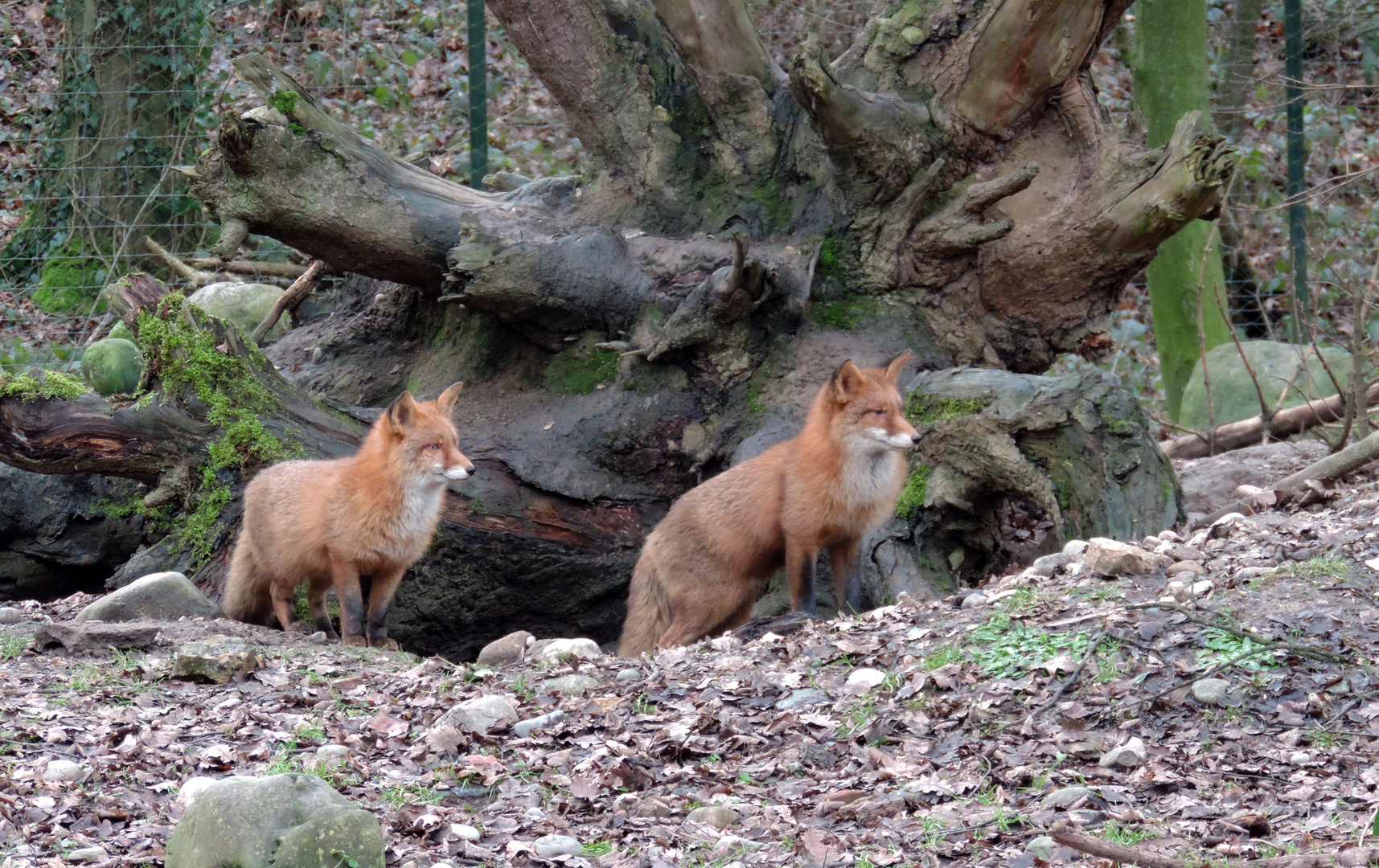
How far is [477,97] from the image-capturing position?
10625mm

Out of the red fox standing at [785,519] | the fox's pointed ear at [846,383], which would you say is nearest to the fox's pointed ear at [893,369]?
the red fox standing at [785,519]

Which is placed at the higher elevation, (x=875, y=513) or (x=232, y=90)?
(x=232, y=90)

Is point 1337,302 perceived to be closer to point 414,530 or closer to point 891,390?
point 891,390

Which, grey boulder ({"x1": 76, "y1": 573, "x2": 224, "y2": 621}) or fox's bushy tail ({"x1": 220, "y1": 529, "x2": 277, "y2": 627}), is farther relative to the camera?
fox's bushy tail ({"x1": 220, "y1": 529, "x2": 277, "y2": 627})

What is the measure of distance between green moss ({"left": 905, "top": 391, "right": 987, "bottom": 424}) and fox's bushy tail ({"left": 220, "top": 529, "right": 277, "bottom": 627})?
359 centimetres

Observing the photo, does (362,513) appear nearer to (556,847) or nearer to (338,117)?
(556,847)

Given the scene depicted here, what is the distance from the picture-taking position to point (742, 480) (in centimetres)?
626

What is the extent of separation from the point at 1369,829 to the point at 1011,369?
17.3ft

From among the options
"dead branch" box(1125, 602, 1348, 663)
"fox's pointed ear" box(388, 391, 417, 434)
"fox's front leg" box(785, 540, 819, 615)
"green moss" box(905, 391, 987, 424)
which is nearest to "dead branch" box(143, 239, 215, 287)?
"fox's pointed ear" box(388, 391, 417, 434)

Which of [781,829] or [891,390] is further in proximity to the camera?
[891,390]

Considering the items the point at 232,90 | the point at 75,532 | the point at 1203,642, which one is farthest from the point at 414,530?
the point at 232,90

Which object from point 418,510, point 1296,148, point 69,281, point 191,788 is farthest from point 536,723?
point 69,281

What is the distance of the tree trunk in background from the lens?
36.2ft

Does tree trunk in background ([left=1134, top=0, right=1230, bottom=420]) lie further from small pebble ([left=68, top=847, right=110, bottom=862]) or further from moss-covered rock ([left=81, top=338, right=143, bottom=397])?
small pebble ([left=68, top=847, right=110, bottom=862])
